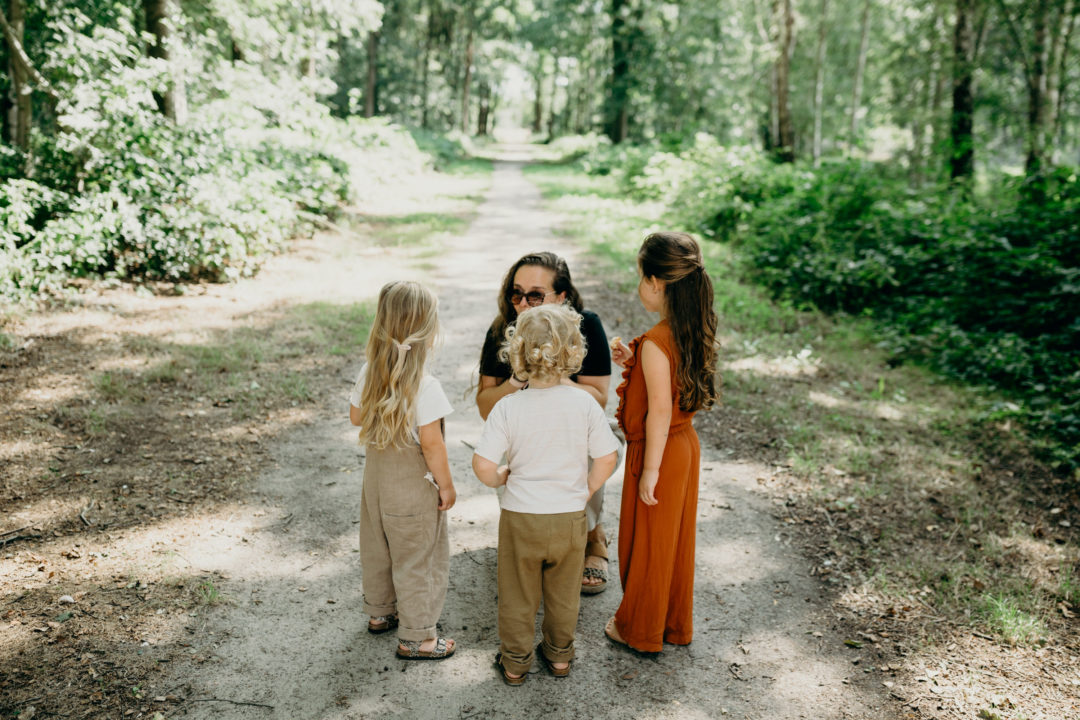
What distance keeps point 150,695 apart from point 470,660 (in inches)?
54.0

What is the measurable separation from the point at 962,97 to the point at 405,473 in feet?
43.5

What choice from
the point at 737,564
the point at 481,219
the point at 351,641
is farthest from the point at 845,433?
the point at 481,219

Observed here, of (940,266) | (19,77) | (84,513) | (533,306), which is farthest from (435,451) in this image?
(19,77)

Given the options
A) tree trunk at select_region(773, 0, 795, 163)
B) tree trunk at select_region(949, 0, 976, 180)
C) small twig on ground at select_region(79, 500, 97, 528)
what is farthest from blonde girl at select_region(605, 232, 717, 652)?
tree trunk at select_region(773, 0, 795, 163)

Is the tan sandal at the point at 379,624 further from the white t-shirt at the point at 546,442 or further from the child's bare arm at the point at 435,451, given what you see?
the white t-shirt at the point at 546,442

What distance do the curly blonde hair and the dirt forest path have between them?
95 cm

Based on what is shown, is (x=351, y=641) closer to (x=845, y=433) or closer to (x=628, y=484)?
(x=628, y=484)

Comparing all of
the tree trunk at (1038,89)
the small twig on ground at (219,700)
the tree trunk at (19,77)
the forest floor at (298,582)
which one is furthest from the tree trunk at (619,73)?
the small twig on ground at (219,700)

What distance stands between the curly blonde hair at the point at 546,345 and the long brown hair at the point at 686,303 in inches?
19.5

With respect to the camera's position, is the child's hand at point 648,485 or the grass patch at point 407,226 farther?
the grass patch at point 407,226

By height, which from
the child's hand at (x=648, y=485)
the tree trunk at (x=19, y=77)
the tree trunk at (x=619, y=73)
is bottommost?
the child's hand at (x=648, y=485)

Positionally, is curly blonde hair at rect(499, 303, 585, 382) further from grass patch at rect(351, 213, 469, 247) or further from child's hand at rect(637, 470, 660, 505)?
grass patch at rect(351, 213, 469, 247)

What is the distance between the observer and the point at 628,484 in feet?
10.3

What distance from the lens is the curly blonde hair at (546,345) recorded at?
258 centimetres
